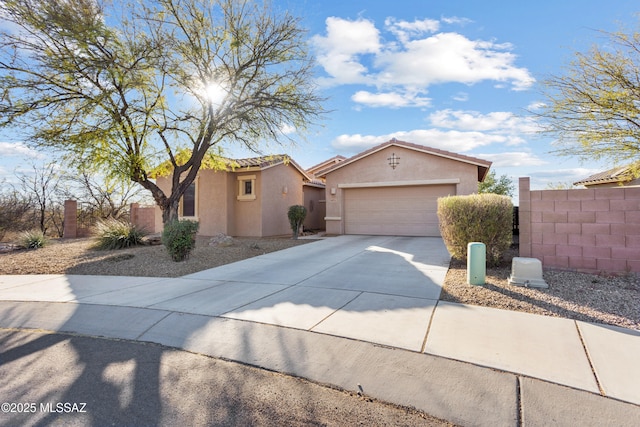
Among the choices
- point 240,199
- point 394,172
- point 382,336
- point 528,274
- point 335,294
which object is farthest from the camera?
point 240,199

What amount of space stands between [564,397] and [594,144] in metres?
8.02

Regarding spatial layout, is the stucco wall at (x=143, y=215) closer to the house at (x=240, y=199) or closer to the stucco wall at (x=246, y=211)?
the house at (x=240, y=199)

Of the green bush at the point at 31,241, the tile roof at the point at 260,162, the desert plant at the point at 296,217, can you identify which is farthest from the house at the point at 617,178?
the green bush at the point at 31,241

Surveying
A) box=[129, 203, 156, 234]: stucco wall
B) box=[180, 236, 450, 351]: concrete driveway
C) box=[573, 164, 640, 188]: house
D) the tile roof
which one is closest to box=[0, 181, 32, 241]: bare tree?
box=[129, 203, 156, 234]: stucco wall

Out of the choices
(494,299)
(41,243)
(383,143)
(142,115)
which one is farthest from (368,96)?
(41,243)

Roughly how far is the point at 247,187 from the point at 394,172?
23.3ft

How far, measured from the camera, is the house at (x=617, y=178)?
29.6 feet

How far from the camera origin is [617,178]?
13.4 m

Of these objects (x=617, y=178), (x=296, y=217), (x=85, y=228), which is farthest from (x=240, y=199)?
(x=617, y=178)

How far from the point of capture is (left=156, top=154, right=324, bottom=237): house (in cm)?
1560

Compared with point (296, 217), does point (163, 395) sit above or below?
below

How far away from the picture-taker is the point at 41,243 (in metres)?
A: 12.0

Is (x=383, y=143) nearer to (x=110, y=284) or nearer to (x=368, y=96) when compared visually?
(x=368, y=96)

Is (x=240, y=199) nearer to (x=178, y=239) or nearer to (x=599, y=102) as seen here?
(x=178, y=239)
